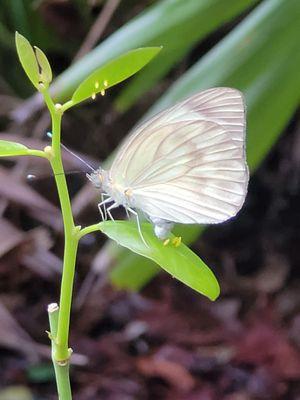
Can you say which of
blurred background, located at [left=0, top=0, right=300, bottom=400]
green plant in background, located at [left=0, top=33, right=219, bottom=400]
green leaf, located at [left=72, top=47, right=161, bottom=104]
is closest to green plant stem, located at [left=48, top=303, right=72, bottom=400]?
green plant in background, located at [left=0, top=33, right=219, bottom=400]

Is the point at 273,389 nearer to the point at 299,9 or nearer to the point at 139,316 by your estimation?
the point at 139,316

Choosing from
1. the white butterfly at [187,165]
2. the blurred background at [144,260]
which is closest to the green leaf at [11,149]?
the white butterfly at [187,165]

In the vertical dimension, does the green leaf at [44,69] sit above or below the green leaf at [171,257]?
above

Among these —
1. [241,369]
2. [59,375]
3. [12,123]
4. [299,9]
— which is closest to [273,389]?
[241,369]

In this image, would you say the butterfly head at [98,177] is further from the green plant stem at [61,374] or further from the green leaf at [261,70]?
the green leaf at [261,70]

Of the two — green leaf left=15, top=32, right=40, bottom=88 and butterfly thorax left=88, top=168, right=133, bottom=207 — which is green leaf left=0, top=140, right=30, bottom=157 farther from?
butterfly thorax left=88, top=168, right=133, bottom=207

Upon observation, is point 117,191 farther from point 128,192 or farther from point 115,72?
point 115,72

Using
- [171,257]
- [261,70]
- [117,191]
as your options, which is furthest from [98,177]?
[261,70]

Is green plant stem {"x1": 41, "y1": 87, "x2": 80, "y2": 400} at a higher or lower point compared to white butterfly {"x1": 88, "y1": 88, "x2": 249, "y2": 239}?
lower
